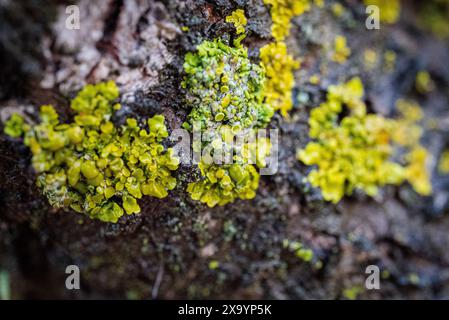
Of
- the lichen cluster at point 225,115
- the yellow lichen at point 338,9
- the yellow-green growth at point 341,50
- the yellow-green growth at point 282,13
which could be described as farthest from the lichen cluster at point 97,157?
the yellow lichen at point 338,9

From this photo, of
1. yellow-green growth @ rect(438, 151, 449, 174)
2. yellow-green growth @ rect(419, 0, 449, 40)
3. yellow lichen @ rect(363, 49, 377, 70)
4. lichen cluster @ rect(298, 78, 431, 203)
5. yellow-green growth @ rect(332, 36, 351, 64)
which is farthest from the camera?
yellow-green growth @ rect(419, 0, 449, 40)

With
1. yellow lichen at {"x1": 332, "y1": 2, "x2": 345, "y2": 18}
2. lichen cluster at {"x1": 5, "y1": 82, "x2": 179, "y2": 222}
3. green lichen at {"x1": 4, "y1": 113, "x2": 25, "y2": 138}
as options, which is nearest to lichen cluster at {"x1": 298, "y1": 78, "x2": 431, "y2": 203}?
yellow lichen at {"x1": 332, "y1": 2, "x2": 345, "y2": 18}

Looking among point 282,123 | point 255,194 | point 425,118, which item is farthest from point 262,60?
point 425,118

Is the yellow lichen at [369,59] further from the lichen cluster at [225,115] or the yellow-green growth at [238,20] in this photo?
the yellow-green growth at [238,20]

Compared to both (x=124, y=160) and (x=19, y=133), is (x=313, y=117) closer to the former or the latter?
(x=124, y=160)

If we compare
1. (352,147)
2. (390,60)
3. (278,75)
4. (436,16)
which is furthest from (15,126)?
(436,16)

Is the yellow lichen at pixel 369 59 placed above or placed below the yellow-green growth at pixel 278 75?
above

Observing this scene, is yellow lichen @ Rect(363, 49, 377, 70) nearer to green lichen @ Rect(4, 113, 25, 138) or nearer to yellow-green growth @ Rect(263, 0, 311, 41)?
yellow-green growth @ Rect(263, 0, 311, 41)
